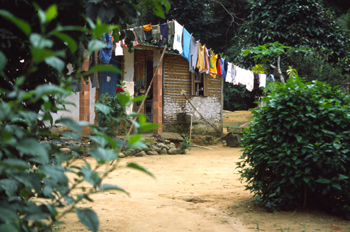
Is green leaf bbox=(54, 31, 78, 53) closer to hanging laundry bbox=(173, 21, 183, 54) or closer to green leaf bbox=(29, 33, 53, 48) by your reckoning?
green leaf bbox=(29, 33, 53, 48)

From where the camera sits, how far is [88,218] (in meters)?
0.86

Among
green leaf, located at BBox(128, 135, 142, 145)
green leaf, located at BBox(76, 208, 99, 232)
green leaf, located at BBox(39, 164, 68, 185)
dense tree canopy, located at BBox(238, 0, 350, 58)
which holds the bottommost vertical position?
green leaf, located at BBox(76, 208, 99, 232)

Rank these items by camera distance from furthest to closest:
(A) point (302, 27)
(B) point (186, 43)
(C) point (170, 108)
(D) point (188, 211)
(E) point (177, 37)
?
(A) point (302, 27), (C) point (170, 108), (B) point (186, 43), (E) point (177, 37), (D) point (188, 211)

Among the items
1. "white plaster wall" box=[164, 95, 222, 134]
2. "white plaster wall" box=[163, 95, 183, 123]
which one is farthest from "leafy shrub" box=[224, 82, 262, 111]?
"white plaster wall" box=[163, 95, 183, 123]

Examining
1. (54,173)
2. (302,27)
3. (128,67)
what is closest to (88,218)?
(54,173)

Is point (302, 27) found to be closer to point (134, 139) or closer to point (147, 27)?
point (147, 27)

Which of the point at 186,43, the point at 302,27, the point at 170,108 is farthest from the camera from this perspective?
the point at 302,27

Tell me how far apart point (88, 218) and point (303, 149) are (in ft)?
9.43

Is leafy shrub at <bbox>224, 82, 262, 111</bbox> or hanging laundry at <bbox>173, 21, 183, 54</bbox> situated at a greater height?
hanging laundry at <bbox>173, 21, 183, 54</bbox>

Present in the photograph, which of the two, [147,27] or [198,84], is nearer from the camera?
[147,27]

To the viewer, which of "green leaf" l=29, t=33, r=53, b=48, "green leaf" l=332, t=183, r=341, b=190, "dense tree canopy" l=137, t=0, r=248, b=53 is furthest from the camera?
"dense tree canopy" l=137, t=0, r=248, b=53

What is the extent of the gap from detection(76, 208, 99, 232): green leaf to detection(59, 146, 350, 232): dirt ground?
1.56 metres

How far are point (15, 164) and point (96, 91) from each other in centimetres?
1068

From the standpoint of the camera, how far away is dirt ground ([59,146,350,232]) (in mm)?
3094
